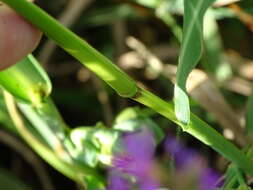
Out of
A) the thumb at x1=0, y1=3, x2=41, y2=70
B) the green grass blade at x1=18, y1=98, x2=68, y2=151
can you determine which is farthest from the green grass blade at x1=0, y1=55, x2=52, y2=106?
the thumb at x1=0, y1=3, x2=41, y2=70

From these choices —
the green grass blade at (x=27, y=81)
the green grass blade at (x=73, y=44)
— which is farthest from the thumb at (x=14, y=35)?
the green grass blade at (x=27, y=81)

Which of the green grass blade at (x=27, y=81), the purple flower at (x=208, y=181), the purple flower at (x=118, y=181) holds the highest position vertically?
the green grass blade at (x=27, y=81)

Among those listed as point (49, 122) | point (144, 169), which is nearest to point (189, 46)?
point (144, 169)

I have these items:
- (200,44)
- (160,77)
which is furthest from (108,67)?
(160,77)

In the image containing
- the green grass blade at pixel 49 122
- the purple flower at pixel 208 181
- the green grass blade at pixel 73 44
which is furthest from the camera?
the green grass blade at pixel 49 122

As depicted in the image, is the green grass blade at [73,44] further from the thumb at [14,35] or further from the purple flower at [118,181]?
the purple flower at [118,181]

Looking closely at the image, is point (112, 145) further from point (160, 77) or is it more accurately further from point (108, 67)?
point (160, 77)
